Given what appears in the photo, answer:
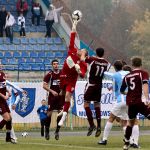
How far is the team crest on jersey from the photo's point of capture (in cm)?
3244

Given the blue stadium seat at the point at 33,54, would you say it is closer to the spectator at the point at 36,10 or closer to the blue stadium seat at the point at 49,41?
the blue stadium seat at the point at 49,41

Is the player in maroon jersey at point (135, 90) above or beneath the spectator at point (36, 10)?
beneath

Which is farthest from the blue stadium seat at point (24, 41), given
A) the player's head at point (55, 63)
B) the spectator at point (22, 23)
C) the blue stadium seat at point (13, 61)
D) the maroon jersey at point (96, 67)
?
the maroon jersey at point (96, 67)

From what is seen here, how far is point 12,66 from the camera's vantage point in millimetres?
41062

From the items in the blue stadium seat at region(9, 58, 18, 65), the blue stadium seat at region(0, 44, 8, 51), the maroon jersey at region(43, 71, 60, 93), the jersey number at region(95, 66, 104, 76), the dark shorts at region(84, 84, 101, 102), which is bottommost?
the dark shorts at region(84, 84, 101, 102)

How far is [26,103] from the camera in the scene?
32.6 m

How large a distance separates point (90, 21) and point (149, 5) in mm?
8195

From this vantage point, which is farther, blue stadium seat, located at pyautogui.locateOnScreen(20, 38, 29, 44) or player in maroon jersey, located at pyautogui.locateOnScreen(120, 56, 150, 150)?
blue stadium seat, located at pyautogui.locateOnScreen(20, 38, 29, 44)

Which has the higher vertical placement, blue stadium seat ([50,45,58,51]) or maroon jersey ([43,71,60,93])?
blue stadium seat ([50,45,58,51])

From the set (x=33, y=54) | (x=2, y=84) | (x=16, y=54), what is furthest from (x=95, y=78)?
(x=33, y=54)

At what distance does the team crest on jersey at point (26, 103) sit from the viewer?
3244cm

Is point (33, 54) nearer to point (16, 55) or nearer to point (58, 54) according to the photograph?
point (16, 55)

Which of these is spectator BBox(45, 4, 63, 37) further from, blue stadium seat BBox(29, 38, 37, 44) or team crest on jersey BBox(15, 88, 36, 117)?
team crest on jersey BBox(15, 88, 36, 117)

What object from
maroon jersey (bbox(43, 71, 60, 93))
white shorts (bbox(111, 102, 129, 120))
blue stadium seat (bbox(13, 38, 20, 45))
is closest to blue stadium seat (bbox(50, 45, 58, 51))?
blue stadium seat (bbox(13, 38, 20, 45))
